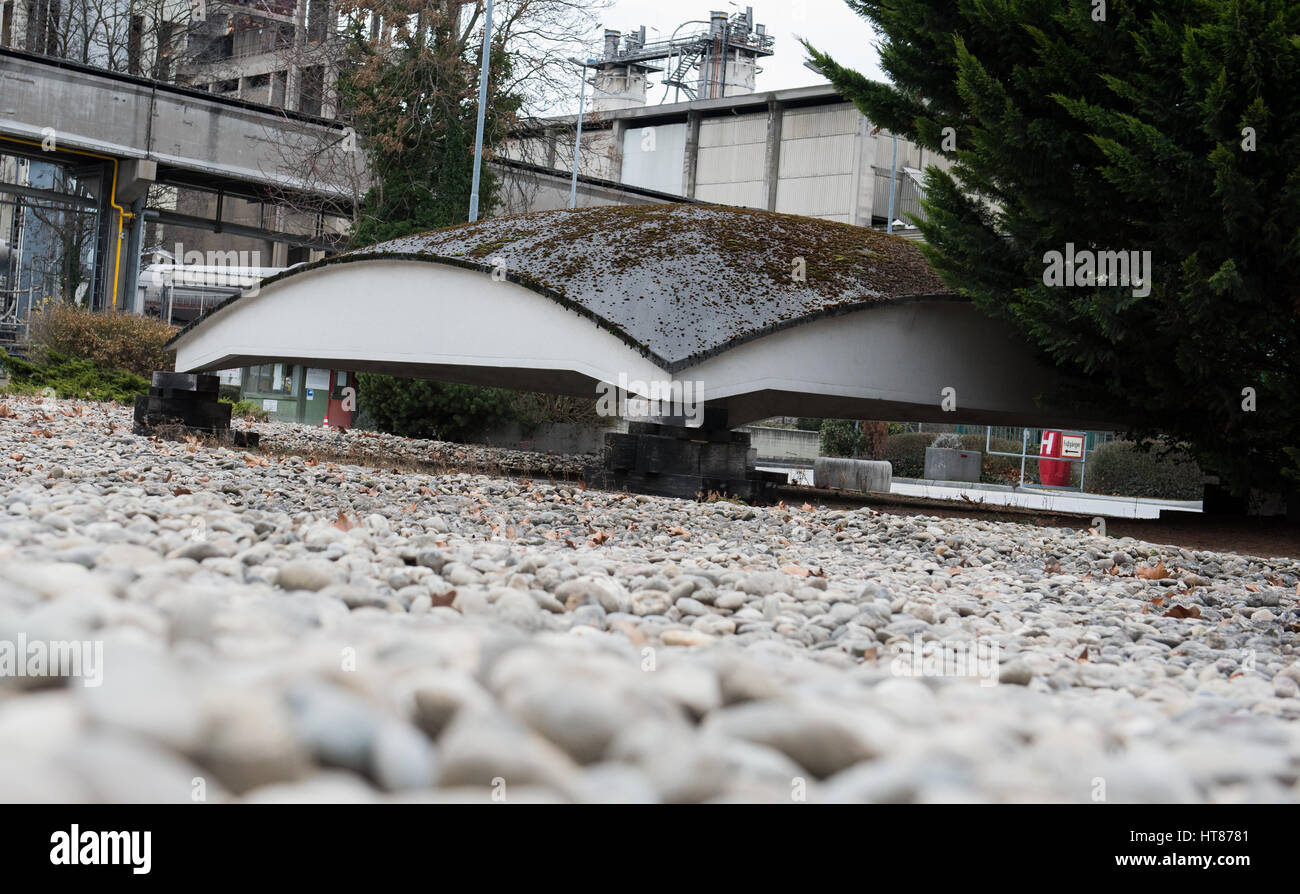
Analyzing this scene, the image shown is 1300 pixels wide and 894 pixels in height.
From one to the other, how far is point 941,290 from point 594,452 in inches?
470

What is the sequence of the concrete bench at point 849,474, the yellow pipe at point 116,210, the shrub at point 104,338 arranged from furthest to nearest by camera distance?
the yellow pipe at point 116,210 < the concrete bench at point 849,474 < the shrub at point 104,338

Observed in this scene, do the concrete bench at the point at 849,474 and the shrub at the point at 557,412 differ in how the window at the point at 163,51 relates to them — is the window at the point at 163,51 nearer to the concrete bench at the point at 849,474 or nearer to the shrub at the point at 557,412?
the shrub at the point at 557,412

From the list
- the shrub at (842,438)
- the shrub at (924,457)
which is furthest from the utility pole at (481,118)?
the shrub at (924,457)

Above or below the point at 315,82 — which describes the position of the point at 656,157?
above

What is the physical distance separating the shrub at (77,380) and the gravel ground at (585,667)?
39.4 feet

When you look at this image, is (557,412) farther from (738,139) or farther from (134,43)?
(738,139)

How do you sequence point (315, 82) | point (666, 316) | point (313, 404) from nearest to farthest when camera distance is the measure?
point (666, 316), point (313, 404), point (315, 82)

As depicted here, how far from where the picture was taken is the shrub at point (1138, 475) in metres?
25.6

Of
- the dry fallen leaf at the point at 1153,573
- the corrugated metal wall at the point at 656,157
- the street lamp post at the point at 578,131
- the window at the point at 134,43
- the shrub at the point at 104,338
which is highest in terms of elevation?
the corrugated metal wall at the point at 656,157

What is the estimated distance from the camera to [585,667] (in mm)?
2418

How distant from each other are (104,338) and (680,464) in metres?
13.9

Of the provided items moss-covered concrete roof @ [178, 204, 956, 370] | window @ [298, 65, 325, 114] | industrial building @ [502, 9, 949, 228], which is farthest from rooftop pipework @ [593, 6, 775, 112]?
moss-covered concrete roof @ [178, 204, 956, 370]

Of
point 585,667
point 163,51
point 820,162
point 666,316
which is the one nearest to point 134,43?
point 163,51

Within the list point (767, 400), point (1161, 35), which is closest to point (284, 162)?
→ point (767, 400)
